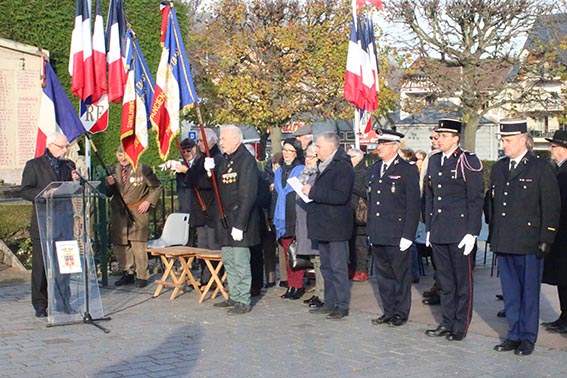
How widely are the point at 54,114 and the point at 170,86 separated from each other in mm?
1532

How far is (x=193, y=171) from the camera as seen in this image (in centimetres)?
1101

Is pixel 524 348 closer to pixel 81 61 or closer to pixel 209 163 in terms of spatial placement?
pixel 209 163

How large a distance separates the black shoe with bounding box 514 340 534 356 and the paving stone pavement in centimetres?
7

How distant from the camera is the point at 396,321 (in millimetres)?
9031

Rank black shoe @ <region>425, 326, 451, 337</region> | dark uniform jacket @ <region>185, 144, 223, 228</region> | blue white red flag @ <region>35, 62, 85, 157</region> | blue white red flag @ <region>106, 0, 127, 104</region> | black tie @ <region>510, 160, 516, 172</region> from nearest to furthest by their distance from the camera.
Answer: black tie @ <region>510, 160, 516, 172</region>
black shoe @ <region>425, 326, 451, 337</region>
blue white red flag @ <region>35, 62, 85, 157</region>
dark uniform jacket @ <region>185, 144, 223, 228</region>
blue white red flag @ <region>106, 0, 127, 104</region>

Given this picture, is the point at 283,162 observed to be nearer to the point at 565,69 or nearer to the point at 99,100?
the point at 99,100

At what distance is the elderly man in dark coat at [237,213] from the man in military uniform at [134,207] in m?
2.04

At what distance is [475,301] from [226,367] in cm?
423

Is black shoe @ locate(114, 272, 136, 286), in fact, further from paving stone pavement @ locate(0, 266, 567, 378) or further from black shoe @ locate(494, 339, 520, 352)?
black shoe @ locate(494, 339, 520, 352)

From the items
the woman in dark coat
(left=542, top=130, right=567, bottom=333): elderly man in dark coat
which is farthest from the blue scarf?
(left=542, top=130, right=567, bottom=333): elderly man in dark coat

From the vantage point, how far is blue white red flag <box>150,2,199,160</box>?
10.4 m

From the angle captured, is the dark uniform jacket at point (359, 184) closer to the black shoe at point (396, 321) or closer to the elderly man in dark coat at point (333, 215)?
the elderly man in dark coat at point (333, 215)

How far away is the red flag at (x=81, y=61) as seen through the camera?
12.0 metres

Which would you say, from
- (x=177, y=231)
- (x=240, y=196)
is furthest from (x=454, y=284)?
(x=177, y=231)
